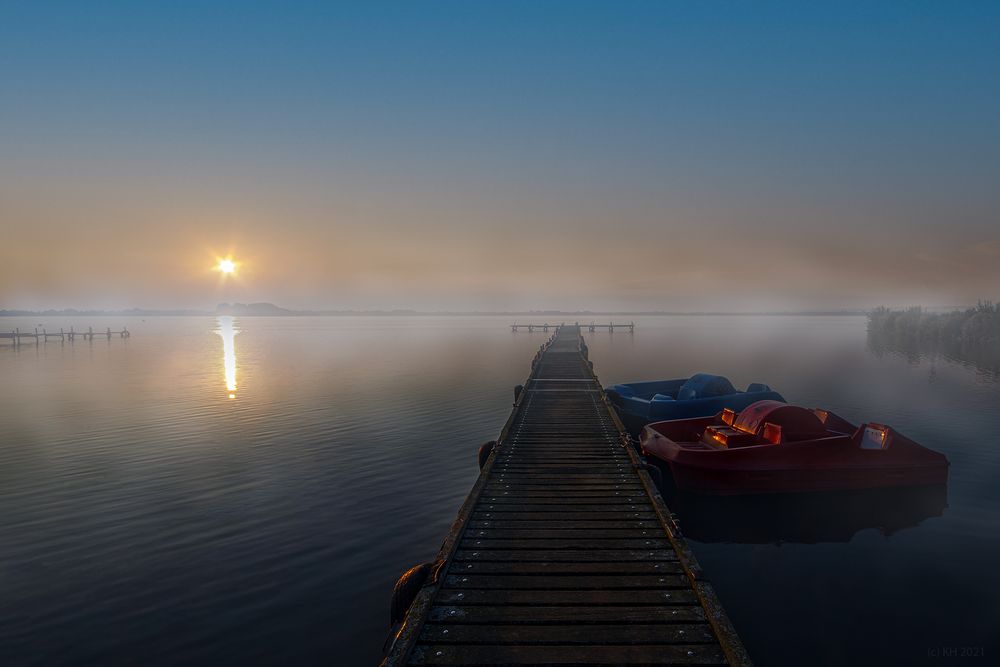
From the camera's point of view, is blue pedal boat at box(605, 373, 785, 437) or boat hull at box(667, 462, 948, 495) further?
blue pedal boat at box(605, 373, 785, 437)

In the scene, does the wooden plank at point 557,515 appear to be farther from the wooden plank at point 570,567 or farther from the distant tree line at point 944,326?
the distant tree line at point 944,326

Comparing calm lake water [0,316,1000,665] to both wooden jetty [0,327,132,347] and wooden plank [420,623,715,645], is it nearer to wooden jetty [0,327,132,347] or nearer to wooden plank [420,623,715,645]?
wooden plank [420,623,715,645]

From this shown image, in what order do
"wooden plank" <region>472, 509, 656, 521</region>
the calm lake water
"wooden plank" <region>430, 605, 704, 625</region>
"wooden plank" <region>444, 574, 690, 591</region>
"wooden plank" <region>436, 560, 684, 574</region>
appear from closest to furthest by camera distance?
"wooden plank" <region>430, 605, 704, 625</region>
"wooden plank" <region>444, 574, 690, 591</region>
"wooden plank" <region>436, 560, 684, 574</region>
the calm lake water
"wooden plank" <region>472, 509, 656, 521</region>

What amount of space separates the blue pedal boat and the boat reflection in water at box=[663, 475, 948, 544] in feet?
22.6

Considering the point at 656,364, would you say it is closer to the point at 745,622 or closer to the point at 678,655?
the point at 745,622

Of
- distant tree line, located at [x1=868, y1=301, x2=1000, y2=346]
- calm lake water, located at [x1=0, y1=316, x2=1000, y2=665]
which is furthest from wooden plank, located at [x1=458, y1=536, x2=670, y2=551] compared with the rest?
distant tree line, located at [x1=868, y1=301, x2=1000, y2=346]

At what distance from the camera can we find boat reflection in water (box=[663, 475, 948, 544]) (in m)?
14.6

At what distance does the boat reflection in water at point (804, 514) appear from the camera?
47.8 ft

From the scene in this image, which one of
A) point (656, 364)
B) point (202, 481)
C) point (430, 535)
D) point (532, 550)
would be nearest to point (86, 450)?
point (202, 481)

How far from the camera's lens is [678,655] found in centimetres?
633

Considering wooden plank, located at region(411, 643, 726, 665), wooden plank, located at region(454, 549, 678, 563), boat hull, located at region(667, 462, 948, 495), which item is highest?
wooden plank, located at region(454, 549, 678, 563)

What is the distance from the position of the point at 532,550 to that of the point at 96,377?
57266 millimetres

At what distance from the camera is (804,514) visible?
1557 centimetres

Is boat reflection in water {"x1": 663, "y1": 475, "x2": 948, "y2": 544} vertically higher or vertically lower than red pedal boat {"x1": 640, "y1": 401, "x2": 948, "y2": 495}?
lower
